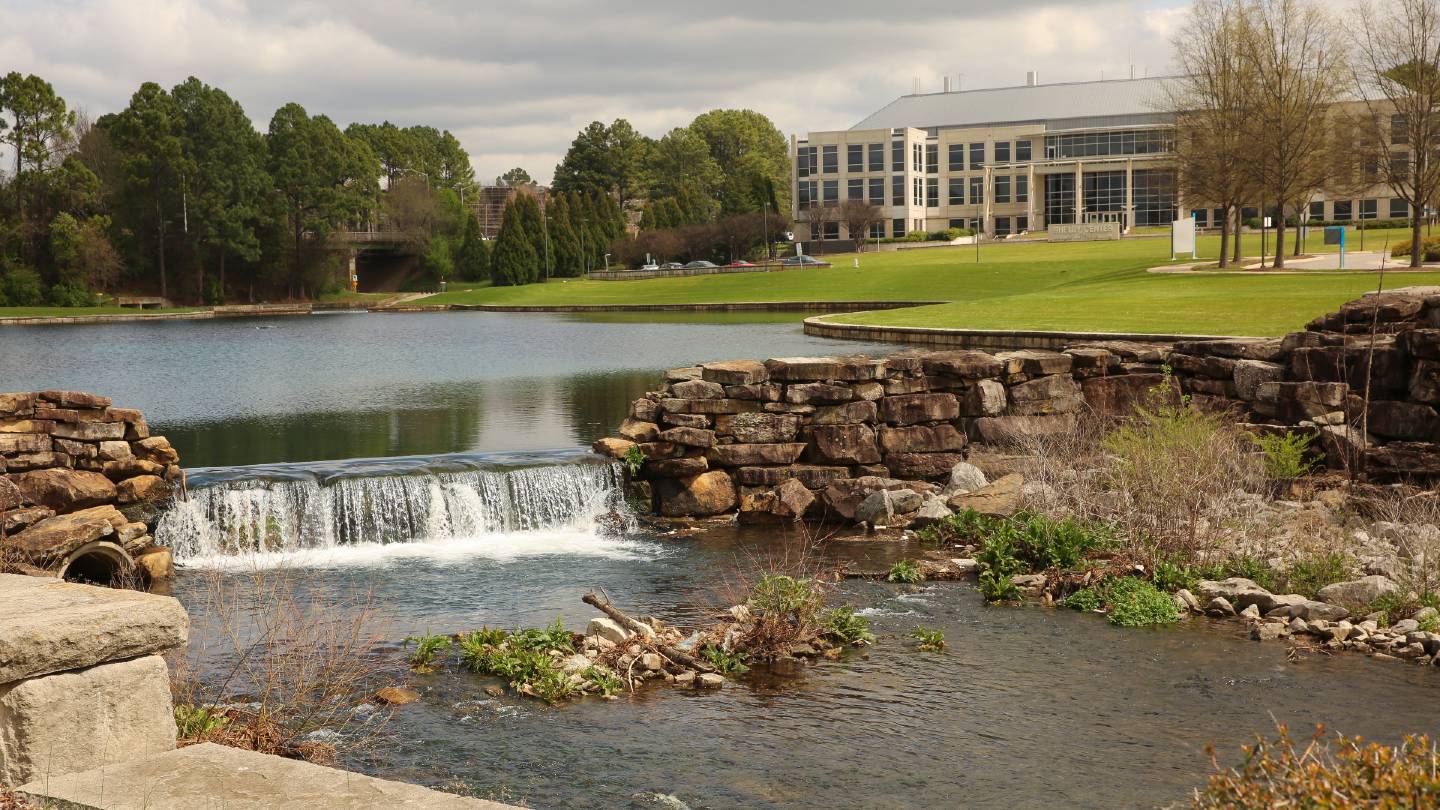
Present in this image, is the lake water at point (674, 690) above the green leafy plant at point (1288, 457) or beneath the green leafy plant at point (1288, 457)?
beneath

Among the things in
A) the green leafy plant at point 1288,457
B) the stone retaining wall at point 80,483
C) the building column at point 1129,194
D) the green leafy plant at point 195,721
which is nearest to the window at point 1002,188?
the building column at point 1129,194

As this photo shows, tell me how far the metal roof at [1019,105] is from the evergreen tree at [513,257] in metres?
43.2

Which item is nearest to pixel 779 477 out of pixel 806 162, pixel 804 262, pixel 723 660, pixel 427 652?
pixel 723 660

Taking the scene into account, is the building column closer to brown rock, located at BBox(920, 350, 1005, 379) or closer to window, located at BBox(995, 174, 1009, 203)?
window, located at BBox(995, 174, 1009, 203)

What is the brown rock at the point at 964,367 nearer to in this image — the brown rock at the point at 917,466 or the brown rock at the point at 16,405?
the brown rock at the point at 917,466

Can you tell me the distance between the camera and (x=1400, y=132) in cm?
4272

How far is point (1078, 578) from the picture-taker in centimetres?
1270

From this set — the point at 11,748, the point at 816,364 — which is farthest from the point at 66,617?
the point at 816,364

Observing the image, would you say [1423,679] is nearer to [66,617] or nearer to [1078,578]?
[1078,578]

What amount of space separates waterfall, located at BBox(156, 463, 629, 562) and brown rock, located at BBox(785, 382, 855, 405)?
305 centimetres

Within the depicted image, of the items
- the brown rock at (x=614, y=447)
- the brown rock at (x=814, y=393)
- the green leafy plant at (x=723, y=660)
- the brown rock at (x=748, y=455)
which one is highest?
the brown rock at (x=814, y=393)

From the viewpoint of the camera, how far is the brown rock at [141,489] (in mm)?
15766

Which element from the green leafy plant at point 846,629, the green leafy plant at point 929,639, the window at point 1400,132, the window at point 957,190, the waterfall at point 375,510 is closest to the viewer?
the green leafy plant at point 929,639

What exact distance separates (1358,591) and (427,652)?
27.1 feet
